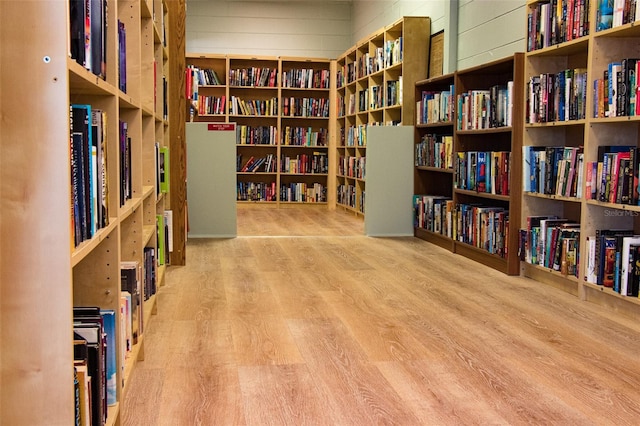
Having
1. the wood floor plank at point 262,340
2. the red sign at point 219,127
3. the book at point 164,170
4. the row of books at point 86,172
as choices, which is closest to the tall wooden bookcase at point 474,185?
the red sign at point 219,127

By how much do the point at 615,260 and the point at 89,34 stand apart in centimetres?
295

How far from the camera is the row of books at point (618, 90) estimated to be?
358cm

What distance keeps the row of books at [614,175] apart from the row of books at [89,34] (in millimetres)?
2682

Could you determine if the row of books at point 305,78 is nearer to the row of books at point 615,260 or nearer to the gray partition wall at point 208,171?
the gray partition wall at point 208,171

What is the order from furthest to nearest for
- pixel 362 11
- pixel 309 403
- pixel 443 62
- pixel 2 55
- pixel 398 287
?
pixel 362 11 < pixel 443 62 < pixel 398 287 < pixel 309 403 < pixel 2 55

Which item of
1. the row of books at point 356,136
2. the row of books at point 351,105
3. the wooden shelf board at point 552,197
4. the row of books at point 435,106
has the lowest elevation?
the wooden shelf board at point 552,197

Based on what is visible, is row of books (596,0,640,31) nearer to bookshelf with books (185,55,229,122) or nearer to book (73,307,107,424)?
book (73,307,107,424)

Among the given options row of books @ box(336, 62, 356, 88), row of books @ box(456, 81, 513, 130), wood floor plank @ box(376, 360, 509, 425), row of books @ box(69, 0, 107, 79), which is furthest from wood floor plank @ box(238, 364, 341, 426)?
row of books @ box(336, 62, 356, 88)

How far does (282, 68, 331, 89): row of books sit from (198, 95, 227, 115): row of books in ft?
2.96

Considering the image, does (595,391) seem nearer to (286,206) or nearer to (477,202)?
(477,202)

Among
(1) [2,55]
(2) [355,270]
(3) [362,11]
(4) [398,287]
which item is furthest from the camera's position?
(3) [362,11]

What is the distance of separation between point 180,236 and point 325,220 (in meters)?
3.54

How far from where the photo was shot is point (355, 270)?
489 centimetres

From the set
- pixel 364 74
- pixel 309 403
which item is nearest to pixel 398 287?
pixel 309 403
